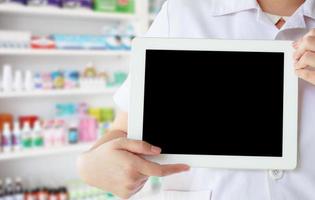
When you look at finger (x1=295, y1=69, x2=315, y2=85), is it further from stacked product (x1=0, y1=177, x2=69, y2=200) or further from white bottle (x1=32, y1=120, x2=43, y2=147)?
stacked product (x1=0, y1=177, x2=69, y2=200)

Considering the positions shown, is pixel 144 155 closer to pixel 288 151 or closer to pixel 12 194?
pixel 288 151

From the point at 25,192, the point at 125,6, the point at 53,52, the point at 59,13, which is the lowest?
the point at 25,192

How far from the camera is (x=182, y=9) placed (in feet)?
2.75

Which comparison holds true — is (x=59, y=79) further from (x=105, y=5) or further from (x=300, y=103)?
(x=300, y=103)

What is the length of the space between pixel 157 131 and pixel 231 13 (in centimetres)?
31

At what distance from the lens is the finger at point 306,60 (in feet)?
2.18

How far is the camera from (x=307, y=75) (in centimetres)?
68

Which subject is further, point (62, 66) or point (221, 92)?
point (62, 66)

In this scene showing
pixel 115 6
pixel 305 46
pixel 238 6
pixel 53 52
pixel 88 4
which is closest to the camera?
pixel 305 46

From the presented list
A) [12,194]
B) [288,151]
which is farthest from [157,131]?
[12,194]

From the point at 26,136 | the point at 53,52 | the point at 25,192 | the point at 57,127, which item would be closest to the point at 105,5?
the point at 53,52

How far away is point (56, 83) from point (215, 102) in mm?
1975

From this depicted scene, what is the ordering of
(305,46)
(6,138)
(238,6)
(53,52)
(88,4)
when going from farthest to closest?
(88,4)
(53,52)
(6,138)
(238,6)
(305,46)

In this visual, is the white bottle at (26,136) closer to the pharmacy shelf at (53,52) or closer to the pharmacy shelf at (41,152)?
the pharmacy shelf at (41,152)
